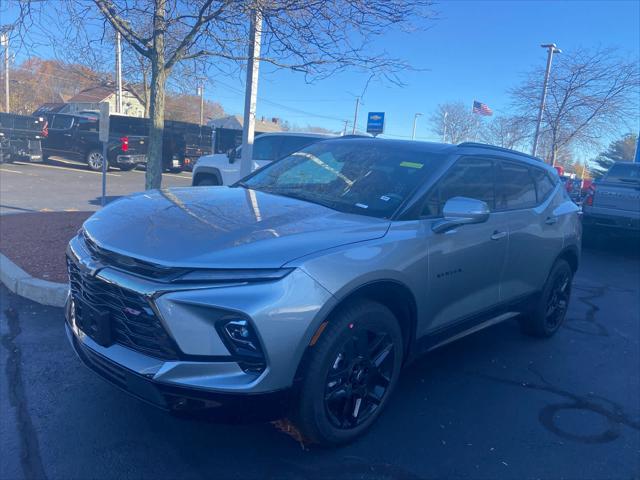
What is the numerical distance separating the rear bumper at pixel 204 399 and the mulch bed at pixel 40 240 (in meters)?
3.15

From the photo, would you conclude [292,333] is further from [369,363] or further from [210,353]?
[369,363]

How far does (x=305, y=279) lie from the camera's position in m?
2.56

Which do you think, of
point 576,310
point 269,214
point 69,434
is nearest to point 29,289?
point 69,434

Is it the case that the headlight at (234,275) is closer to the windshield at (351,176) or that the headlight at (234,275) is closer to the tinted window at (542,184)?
the windshield at (351,176)

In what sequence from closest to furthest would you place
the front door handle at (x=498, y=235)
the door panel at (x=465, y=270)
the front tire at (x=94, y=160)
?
the door panel at (x=465, y=270), the front door handle at (x=498, y=235), the front tire at (x=94, y=160)

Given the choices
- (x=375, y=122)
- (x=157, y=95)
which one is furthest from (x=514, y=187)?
(x=375, y=122)

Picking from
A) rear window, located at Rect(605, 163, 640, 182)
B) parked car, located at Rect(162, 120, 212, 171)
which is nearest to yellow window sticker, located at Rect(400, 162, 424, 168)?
rear window, located at Rect(605, 163, 640, 182)

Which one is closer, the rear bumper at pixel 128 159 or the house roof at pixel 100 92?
the rear bumper at pixel 128 159

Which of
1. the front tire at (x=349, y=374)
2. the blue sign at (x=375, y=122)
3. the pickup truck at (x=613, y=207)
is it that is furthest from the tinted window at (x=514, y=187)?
the blue sign at (x=375, y=122)

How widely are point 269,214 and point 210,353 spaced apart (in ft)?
3.33

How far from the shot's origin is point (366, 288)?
2.90 m

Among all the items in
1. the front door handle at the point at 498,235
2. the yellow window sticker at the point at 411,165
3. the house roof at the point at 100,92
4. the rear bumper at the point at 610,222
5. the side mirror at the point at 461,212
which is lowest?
the rear bumper at the point at 610,222

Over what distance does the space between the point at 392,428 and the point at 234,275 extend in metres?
1.59

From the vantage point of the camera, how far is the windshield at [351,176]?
352 cm
